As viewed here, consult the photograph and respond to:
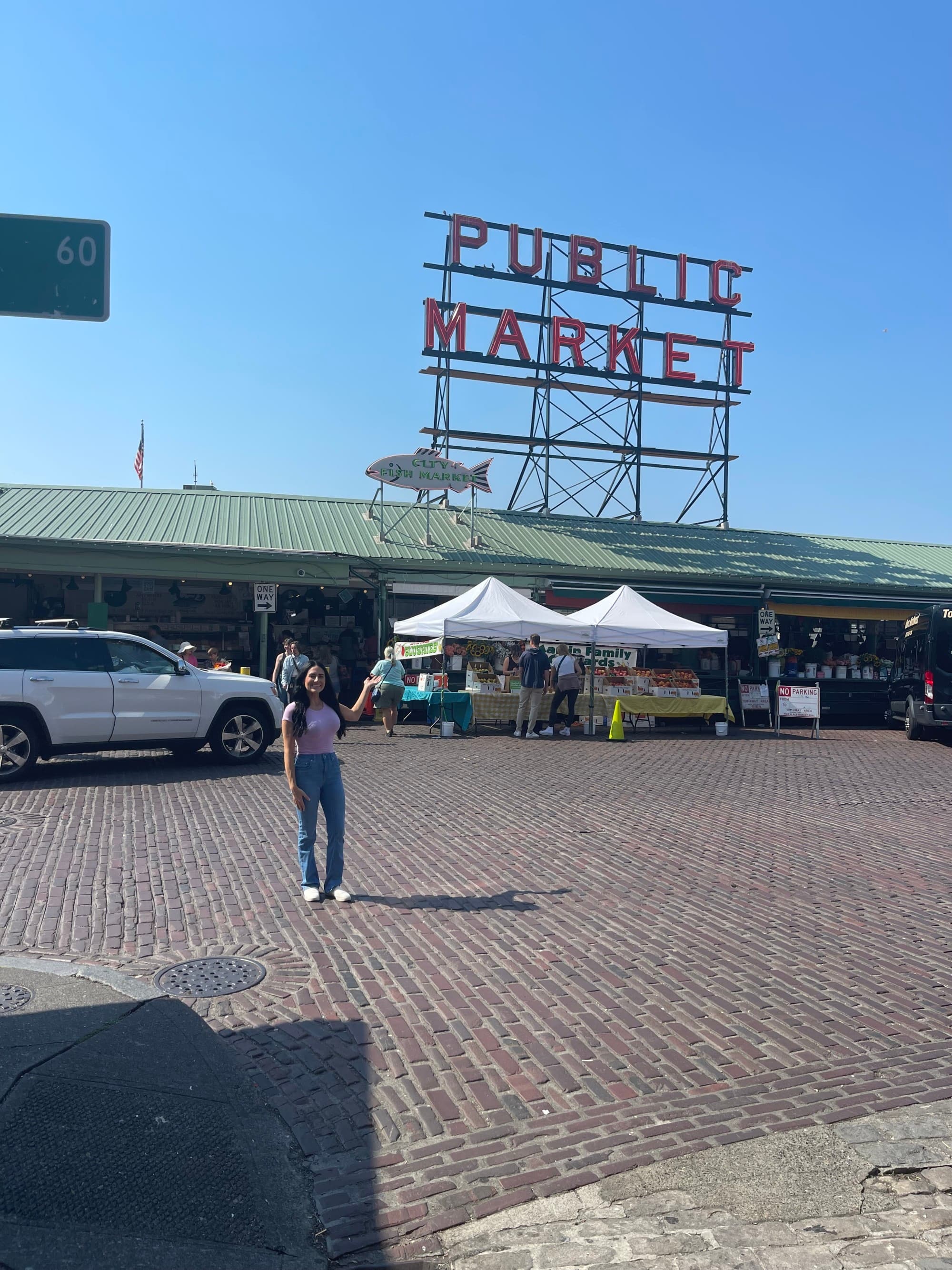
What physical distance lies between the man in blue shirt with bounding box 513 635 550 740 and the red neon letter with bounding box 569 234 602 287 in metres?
13.6

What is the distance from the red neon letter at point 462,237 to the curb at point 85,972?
24339mm

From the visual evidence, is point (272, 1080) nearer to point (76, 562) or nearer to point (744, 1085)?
point (744, 1085)

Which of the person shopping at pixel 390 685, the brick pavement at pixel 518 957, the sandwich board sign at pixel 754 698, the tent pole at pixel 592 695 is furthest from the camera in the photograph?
the sandwich board sign at pixel 754 698

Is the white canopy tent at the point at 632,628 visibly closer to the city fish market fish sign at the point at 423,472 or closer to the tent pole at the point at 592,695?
the tent pole at the point at 592,695

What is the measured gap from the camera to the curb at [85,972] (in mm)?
5250

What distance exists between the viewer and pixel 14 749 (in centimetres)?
1197

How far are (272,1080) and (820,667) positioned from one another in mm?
21514

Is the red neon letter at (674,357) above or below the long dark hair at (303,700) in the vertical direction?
above

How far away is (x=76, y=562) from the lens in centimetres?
1920

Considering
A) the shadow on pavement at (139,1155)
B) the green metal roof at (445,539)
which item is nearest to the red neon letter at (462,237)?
the green metal roof at (445,539)

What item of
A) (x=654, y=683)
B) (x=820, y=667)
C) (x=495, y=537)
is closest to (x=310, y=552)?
(x=495, y=537)

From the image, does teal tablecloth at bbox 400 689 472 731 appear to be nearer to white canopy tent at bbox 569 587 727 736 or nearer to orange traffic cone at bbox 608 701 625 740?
white canopy tent at bbox 569 587 727 736

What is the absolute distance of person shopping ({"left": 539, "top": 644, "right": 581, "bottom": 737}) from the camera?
19.2m

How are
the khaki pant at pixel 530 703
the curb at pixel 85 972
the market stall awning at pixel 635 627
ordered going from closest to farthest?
the curb at pixel 85 972 → the khaki pant at pixel 530 703 → the market stall awning at pixel 635 627
